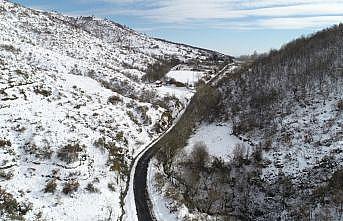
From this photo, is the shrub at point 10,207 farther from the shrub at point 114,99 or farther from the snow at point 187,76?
the snow at point 187,76

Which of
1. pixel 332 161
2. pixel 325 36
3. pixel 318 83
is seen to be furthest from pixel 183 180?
pixel 325 36

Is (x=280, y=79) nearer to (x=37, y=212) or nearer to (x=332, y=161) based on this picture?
(x=332, y=161)

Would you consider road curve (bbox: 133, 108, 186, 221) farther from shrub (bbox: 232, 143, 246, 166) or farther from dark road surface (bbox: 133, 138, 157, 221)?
shrub (bbox: 232, 143, 246, 166)

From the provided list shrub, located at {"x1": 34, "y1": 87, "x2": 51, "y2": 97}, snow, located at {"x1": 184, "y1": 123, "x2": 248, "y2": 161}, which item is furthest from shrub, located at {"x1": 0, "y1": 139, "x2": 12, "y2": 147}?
snow, located at {"x1": 184, "y1": 123, "x2": 248, "y2": 161}

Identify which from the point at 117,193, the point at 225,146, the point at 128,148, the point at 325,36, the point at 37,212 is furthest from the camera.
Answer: the point at 325,36

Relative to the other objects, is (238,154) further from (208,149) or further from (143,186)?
(143,186)

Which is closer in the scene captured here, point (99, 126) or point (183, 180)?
point (183, 180)

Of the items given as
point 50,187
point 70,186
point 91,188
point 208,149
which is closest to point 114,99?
point 208,149
